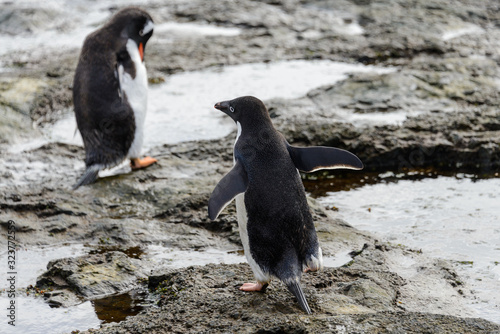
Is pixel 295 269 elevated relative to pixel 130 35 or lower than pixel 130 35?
lower

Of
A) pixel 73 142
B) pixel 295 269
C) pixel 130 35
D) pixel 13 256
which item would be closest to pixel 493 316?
pixel 295 269

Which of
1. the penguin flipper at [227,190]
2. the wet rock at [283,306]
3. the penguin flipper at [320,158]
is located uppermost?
the penguin flipper at [320,158]

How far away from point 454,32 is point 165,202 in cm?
587

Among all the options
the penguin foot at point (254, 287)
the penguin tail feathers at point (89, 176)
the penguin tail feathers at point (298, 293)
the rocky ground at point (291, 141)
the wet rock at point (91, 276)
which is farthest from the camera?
the penguin tail feathers at point (89, 176)

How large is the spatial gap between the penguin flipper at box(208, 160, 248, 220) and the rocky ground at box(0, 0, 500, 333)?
0.45 meters

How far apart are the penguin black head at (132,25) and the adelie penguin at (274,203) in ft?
8.72

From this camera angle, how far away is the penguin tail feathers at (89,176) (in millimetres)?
5168

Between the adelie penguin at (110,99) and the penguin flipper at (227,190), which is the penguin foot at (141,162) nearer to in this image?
the adelie penguin at (110,99)

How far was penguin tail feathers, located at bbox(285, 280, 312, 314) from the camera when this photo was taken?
306 cm

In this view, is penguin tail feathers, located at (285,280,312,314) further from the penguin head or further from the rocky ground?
the penguin head

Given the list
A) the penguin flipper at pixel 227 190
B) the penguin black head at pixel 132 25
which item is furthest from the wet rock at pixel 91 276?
the penguin black head at pixel 132 25

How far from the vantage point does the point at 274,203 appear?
3277 millimetres

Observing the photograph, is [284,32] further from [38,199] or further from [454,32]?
[38,199]

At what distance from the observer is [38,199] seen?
4.86 m
